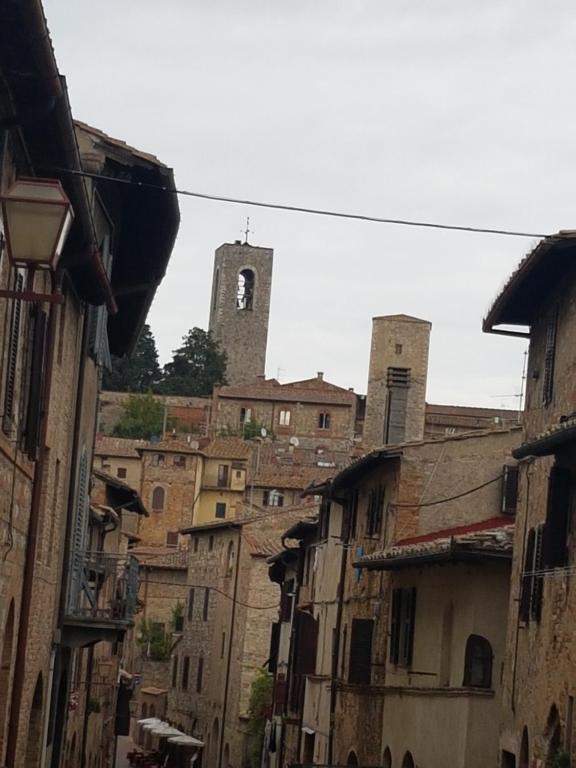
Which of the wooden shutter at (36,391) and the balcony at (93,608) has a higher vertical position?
the wooden shutter at (36,391)

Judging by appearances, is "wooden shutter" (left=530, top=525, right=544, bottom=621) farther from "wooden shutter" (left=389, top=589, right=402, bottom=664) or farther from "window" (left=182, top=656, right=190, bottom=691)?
"window" (left=182, top=656, right=190, bottom=691)

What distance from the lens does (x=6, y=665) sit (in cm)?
1666

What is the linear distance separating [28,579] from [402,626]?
1194cm

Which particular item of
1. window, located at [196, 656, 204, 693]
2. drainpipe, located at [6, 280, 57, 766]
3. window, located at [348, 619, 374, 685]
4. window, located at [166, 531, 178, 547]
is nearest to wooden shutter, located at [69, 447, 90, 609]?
drainpipe, located at [6, 280, 57, 766]

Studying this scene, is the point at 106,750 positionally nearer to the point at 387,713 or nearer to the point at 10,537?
the point at 387,713

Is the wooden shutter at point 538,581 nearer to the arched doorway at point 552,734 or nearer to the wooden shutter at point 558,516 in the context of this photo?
the wooden shutter at point 558,516

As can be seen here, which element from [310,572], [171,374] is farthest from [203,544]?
[171,374]

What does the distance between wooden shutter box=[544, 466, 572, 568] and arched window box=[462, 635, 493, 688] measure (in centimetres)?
492

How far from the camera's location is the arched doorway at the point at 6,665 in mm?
16312

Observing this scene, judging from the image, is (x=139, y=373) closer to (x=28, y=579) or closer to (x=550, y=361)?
(x=550, y=361)

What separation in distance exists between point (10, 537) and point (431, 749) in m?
10.6

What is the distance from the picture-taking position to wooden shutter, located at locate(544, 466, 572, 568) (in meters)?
18.1

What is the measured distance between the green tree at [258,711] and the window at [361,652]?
20.0 m

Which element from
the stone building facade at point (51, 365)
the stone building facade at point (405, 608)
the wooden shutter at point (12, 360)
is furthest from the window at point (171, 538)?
the wooden shutter at point (12, 360)
